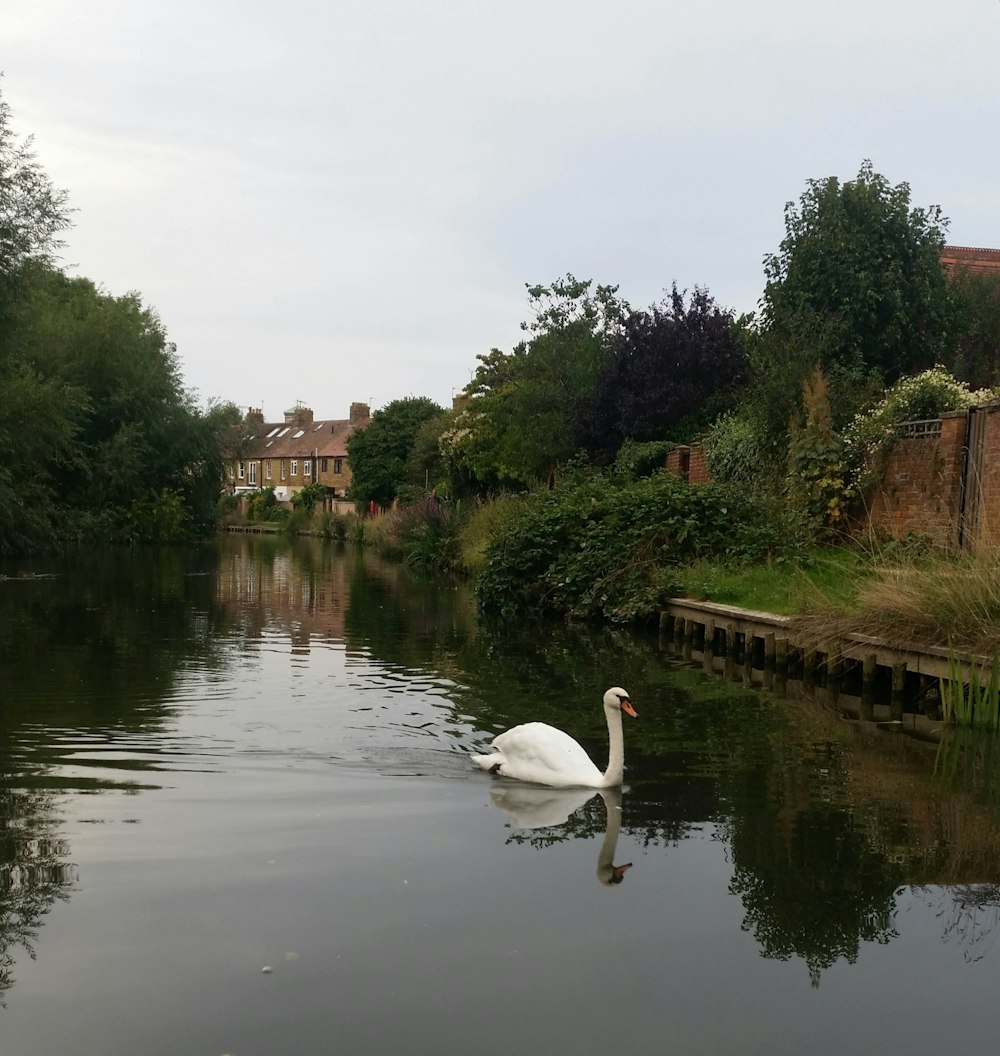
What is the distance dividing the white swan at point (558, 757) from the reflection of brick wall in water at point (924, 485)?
32.1ft

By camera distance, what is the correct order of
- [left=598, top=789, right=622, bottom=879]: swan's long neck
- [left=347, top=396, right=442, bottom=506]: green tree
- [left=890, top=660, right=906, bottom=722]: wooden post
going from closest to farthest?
[left=598, top=789, right=622, bottom=879]: swan's long neck → [left=890, top=660, right=906, bottom=722]: wooden post → [left=347, top=396, right=442, bottom=506]: green tree

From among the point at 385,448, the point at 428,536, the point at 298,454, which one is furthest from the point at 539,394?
the point at 298,454

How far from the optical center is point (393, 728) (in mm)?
12234

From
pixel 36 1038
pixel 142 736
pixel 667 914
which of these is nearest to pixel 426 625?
pixel 142 736

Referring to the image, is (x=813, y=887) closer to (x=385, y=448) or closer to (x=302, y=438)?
(x=385, y=448)

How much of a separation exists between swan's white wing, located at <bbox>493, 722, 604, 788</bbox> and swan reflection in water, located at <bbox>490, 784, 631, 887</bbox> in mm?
87

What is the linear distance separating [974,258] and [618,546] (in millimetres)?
20501

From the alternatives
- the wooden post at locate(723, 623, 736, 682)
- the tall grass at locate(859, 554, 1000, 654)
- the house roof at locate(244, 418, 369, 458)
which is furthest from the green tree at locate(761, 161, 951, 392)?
the house roof at locate(244, 418, 369, 458)

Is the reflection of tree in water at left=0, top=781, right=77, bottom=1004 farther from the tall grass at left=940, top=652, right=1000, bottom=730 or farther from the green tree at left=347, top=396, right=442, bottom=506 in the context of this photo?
the green tree at left=347, top=396, right=442, bottom=506

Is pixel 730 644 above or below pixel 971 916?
above

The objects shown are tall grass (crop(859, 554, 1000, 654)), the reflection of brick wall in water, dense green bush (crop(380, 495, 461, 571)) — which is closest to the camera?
tall grass (crop(859, 554, 1000, 654))

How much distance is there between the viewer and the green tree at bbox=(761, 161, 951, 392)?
87.4 ft

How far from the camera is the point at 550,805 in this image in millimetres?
9438

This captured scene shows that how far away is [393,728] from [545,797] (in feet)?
9.77
